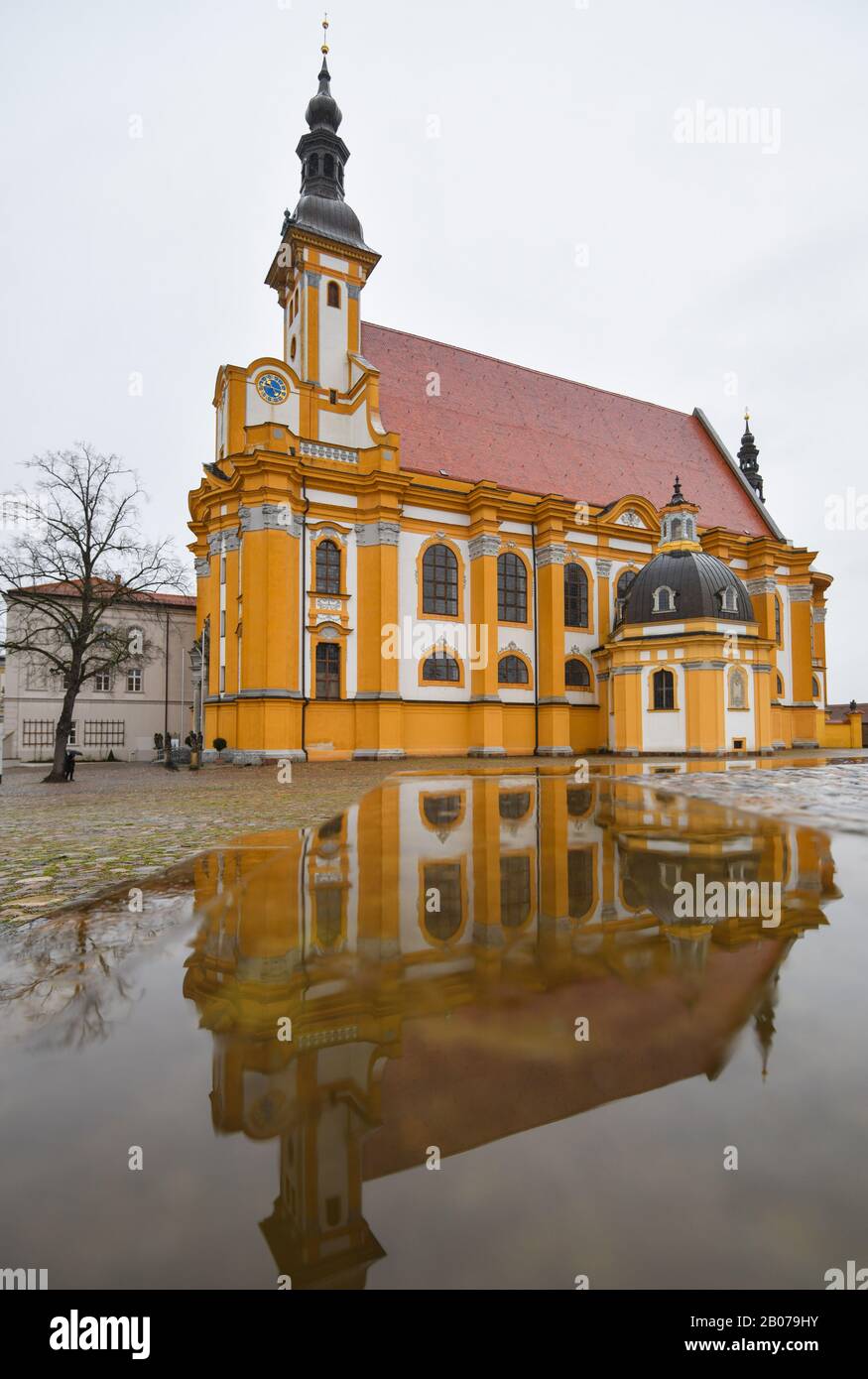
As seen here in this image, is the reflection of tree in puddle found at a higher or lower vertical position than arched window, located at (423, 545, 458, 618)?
lower

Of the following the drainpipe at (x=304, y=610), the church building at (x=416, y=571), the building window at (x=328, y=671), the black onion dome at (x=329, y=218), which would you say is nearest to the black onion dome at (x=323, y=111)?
the church building at (x=416, y=571)

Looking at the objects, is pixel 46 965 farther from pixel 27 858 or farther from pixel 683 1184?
pixel 27 858

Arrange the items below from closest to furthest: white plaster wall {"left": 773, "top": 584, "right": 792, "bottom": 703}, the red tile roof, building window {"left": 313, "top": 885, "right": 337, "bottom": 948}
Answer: building window {"left": 313, "top": 885, "right": 337, "bottom": 948} → the red tile roof → white plaster wall {"left": 773, "top": 584, "right": 792, "bottom": 703}

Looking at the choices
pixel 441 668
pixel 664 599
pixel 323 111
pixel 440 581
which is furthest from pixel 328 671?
pixel 323 111

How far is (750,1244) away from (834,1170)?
303 mm

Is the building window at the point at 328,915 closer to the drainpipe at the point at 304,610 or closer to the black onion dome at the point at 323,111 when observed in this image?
the drainpipe at the point at 304,610

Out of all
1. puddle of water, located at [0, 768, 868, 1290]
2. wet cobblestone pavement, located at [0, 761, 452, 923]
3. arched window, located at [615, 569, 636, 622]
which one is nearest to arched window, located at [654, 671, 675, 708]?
arched window, located at [615, 569, 636, 622]

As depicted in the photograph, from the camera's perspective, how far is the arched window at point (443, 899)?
2.85 m

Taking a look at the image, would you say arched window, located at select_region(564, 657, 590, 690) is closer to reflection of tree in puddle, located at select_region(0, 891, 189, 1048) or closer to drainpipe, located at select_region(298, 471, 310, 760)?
drainpipe, located at select_region(298, 471, 310, 760)

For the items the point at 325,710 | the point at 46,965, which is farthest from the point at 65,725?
the point at 46,965

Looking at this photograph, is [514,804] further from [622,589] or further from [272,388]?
[622,589]

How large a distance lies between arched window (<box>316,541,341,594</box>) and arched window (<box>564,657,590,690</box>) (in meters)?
10.2

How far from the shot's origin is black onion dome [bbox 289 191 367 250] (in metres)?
25.2

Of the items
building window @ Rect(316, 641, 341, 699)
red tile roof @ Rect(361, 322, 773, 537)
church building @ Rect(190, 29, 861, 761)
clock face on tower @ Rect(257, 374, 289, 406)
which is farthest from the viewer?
red tile roof @ Rect(361, 322, 773, 537)
